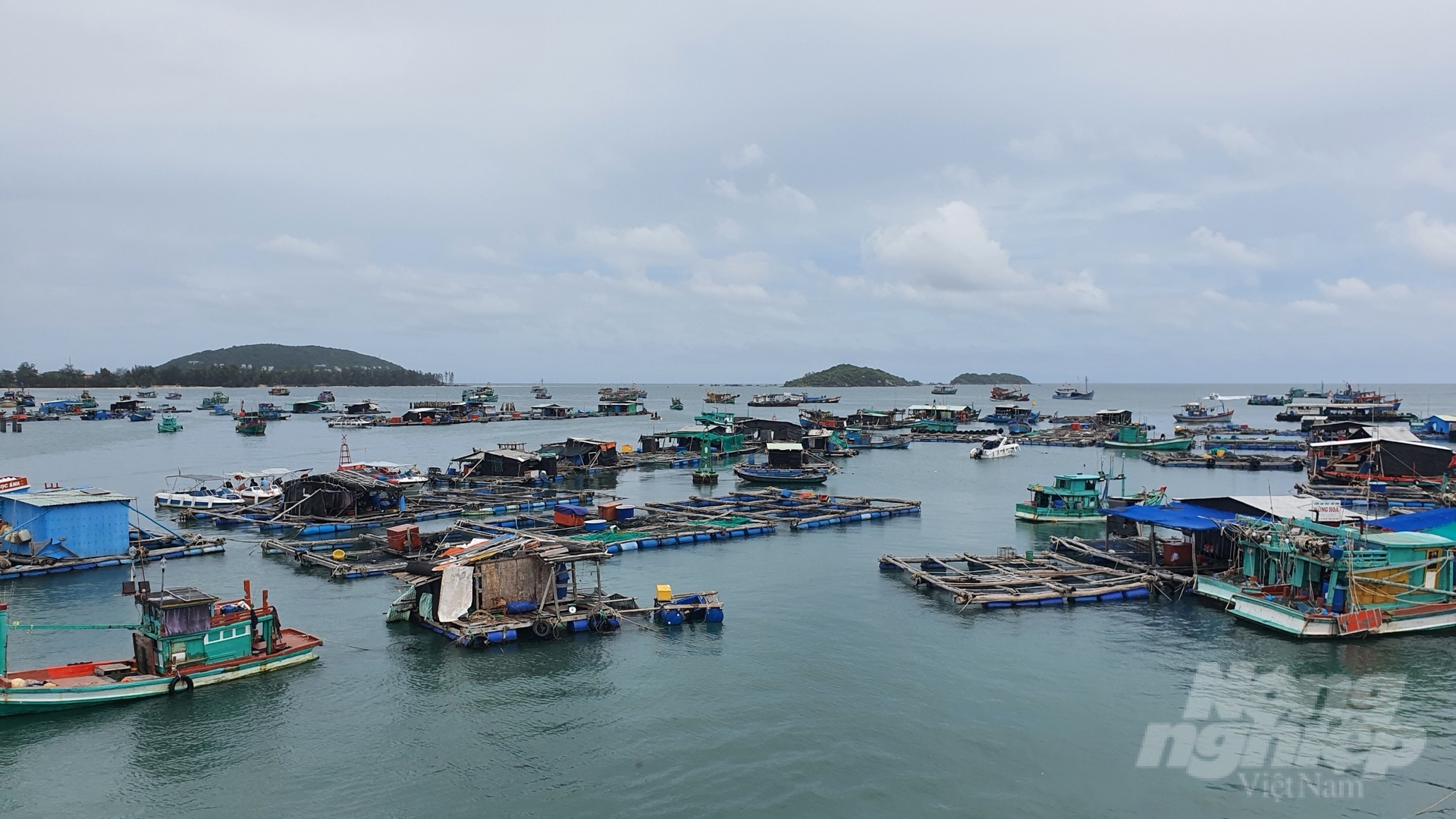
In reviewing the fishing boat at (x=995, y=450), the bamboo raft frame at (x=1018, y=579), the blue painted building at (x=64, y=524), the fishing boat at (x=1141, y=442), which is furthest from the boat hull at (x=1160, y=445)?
the blue painted building at (x=64, y=524)

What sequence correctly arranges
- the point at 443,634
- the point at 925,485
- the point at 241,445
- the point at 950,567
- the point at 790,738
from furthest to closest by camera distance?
the point at 241,445 < the point at 925,485 < the point at 950,567 < the point at 443,634 < the point at 790,738

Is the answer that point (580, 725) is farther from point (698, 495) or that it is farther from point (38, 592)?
point (698, 495)

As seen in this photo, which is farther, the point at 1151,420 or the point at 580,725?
the point at 1151,420

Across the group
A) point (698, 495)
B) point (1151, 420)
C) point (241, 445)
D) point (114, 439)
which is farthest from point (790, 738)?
point (1151, 420)

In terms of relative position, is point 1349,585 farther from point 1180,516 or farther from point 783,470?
point 783,470

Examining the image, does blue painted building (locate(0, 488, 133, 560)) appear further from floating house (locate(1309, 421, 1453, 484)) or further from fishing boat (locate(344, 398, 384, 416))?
fishing boat (locate(344, 398, 384, 416))

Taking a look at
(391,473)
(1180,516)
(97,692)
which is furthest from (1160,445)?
(97,692)
